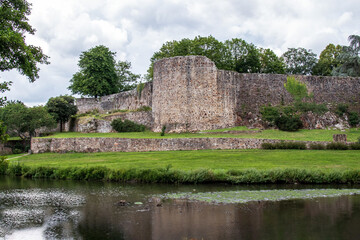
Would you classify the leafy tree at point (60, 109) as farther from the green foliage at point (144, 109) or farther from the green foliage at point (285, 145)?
the green foliage at point (285, 145)

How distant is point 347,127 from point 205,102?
14.6m

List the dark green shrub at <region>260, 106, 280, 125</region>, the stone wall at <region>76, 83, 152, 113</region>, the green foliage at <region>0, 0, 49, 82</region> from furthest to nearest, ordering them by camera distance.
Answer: the stone wall at <region>76, 83, 152, 113</region>, the dark green shrub at <region>260, 106, 280, 125</region>, the green foliage at <region>0, 0, 49, 82</region>

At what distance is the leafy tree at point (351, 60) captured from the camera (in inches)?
1877

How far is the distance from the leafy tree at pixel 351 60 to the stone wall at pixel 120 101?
2432 centimetres

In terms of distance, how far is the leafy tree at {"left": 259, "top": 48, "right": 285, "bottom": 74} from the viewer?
51.7 metres

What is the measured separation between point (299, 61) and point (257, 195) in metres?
44.1

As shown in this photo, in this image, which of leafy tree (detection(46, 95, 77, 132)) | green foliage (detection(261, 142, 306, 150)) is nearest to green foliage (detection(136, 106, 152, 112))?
leafy tree (detection(46, 95, 77, 132))

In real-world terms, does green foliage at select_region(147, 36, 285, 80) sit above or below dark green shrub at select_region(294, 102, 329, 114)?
above

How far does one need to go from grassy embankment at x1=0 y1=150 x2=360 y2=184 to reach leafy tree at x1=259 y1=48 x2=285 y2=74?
1035 inches

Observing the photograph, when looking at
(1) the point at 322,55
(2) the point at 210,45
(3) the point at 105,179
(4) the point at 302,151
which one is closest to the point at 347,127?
(4) the point at 302,151

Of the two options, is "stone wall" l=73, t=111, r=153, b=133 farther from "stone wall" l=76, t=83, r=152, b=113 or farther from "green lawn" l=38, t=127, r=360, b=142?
"green lawn" l=38, t=127, r=360, b=142

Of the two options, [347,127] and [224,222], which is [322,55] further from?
[224,222]

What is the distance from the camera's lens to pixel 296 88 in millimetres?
40906

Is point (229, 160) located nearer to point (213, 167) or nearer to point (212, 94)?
point (213, 167)
